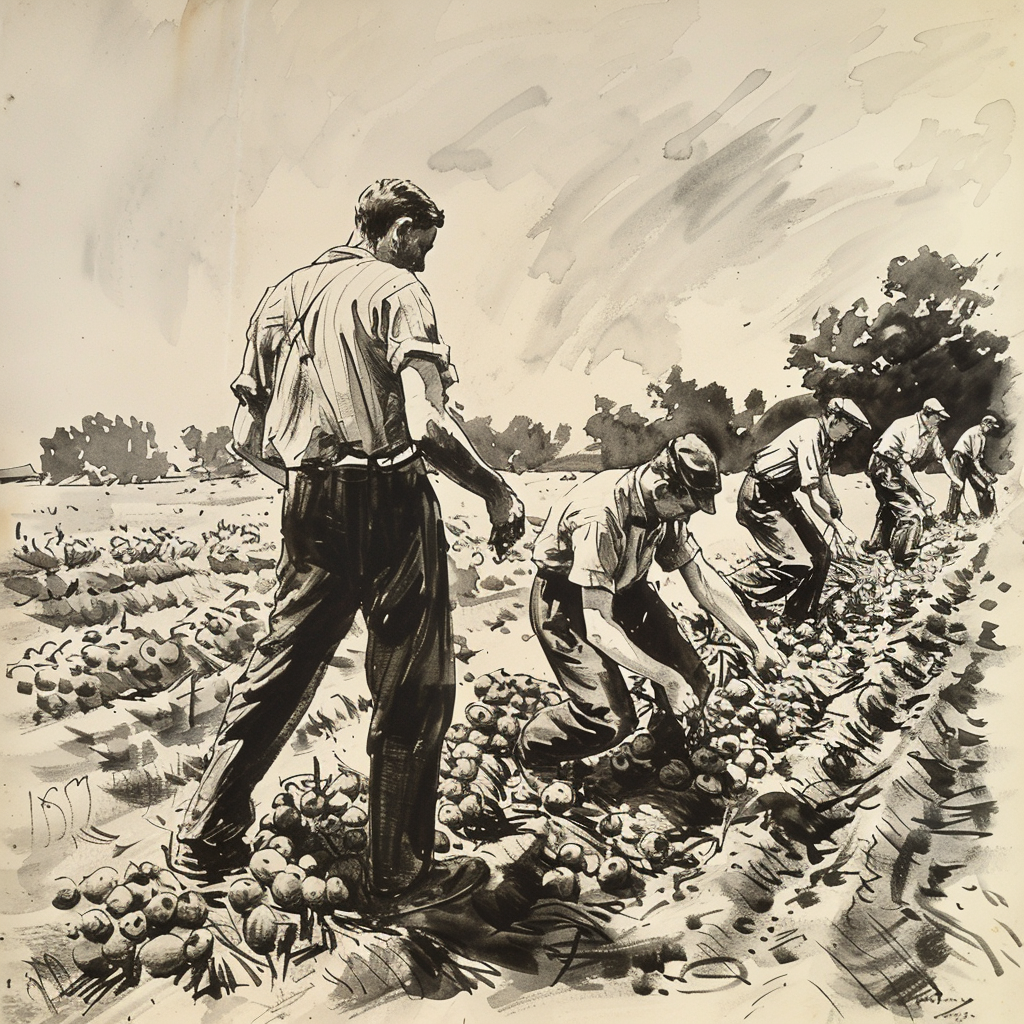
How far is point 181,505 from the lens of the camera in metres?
1.40

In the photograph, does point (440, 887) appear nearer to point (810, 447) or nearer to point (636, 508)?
point (636, 508)

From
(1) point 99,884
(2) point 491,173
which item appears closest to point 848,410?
(2) point 491,173

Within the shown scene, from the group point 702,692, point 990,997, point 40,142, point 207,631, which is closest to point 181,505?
point 207,631

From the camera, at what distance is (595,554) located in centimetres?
143

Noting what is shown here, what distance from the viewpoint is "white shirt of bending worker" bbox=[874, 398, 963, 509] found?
1430 millimetres

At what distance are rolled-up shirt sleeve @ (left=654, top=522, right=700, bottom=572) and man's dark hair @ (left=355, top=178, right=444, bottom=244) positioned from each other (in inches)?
27.6

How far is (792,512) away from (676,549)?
22cm

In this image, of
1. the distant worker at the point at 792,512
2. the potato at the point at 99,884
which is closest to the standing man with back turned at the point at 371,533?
the potato at the point at 99,884

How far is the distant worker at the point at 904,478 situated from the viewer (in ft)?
4.69

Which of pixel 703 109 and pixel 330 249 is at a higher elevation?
pixel 703 109

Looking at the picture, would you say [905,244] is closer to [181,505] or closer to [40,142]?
[181,505]

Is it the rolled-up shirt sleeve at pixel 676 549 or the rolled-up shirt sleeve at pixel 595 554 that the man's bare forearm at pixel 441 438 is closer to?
the rolled-up shirt sleeve at pixel 595 554

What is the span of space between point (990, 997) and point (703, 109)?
167 centimetres

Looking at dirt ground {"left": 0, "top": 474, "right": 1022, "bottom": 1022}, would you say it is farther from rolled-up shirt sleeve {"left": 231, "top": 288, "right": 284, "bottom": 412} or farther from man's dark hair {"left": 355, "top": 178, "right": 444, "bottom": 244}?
man's dark hair {"left": 355, "top": 178, "right": 444, "bottom": 244}
